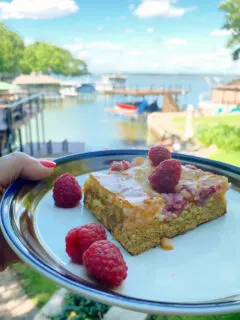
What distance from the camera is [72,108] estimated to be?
1625 cm

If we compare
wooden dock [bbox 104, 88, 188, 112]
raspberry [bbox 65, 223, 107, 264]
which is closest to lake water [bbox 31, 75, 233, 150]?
wooden dock [bbox 104, 88, 188, 112]

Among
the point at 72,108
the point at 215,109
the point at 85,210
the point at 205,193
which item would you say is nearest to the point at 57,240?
the point at 85,210

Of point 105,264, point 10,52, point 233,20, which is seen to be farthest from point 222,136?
point 10,52

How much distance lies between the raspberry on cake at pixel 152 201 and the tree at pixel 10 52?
8.14 metres

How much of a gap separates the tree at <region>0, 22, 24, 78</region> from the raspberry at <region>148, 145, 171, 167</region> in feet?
26.5

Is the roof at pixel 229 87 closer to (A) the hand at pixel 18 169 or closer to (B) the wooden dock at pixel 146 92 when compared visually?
(B) the wooden dock at pixel 146 92

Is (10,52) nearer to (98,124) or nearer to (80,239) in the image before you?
(98,124)

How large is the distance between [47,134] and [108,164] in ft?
29.2

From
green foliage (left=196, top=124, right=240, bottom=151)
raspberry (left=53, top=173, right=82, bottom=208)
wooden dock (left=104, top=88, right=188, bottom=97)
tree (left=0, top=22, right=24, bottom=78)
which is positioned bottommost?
green foliage (left=196, top=124, right=240, bottom=151)

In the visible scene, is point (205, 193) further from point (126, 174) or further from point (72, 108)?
point (72, 108)

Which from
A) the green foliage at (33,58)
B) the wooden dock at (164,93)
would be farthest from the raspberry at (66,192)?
the wooden dock at (164,93)

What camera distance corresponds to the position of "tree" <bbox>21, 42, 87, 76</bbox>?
13.6 meters

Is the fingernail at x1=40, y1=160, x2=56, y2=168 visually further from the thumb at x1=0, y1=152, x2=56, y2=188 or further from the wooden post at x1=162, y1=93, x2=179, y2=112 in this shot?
the wooden post at x1=162, y1=93, x2=179, y2=112

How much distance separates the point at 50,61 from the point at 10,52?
6.54 metres
